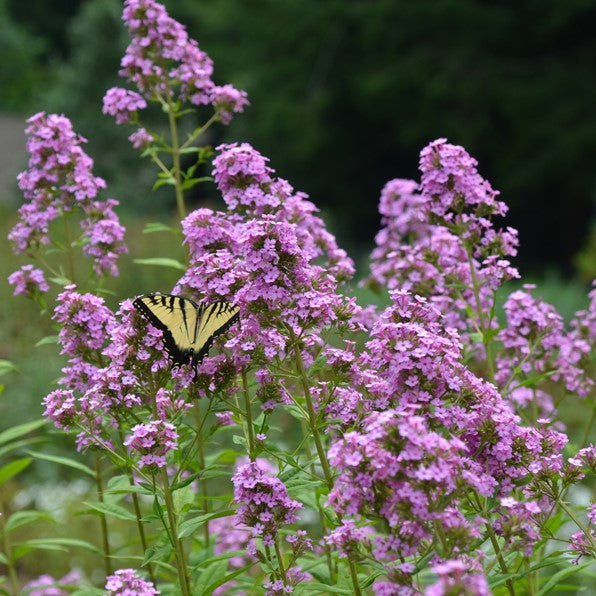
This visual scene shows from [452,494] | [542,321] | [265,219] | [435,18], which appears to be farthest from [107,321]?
[435,18]

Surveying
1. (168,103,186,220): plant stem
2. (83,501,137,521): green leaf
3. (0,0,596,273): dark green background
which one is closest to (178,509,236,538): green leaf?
(83,501,137,521): green leaf

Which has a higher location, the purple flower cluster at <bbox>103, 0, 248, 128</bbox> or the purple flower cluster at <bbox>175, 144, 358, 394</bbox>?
the purple flower cluster at <bbox>103, 0, 248, 128</bbox>

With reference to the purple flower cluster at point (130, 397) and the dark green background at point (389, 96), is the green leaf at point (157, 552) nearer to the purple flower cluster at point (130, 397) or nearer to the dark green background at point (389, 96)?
the purple flower cluster at point (130, 397)

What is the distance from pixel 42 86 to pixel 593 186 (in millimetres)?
24532

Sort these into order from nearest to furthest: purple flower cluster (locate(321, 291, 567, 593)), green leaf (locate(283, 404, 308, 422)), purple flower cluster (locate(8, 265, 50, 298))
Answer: purple flower cluster (locate(321, 291, 567, 593)) < green leaf (locate(283, 404, 308, 422)) < purple flower cluster (locate(8, 265, 50, 298))

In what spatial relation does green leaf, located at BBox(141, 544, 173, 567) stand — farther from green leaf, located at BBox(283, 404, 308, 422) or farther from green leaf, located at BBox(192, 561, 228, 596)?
green leaf, located at BBox(283, 404, 308, 422)

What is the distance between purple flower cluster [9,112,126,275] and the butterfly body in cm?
130

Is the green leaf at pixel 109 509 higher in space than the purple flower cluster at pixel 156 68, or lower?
lower

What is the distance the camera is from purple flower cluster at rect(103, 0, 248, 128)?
16.0ft

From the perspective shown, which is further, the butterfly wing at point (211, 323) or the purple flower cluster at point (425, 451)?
the butterfly wing at point (211, 323)

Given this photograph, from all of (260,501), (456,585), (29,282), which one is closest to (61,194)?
(29,282)

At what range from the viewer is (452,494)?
2674 mm

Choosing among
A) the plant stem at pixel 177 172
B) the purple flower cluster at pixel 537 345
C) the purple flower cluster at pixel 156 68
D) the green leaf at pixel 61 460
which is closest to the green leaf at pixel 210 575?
the green leaf at pixel 61 460

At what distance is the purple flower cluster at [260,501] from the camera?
3.06m
